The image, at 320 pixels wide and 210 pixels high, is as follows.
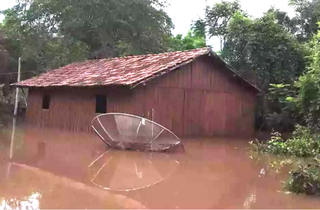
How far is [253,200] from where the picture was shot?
6508 millimetres

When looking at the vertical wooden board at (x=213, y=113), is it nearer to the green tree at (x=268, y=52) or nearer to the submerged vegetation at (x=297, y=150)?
the green tree at (x=268, y=52)

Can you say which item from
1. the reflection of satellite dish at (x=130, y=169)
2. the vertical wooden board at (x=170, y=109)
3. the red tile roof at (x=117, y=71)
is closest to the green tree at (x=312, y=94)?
the red tile roof at (x=117, y=71)

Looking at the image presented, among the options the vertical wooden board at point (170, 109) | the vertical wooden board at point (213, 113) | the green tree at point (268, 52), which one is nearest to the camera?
the vertical wooden board at point (170, 109)

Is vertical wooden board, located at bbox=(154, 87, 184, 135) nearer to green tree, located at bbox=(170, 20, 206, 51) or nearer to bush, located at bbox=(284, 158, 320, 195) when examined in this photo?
bush, located at bbox=(284, 158, 320, 195)

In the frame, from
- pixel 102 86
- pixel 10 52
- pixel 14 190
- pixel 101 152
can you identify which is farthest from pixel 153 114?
pixel 10 52

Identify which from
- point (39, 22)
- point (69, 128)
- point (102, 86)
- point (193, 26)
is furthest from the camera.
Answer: point (193, 26)

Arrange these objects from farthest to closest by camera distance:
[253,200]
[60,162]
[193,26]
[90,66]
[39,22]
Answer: [193,26] < [39,22] < [90,66] < [60,162] < [253,200]

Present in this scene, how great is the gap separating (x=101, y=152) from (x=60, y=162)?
6.34 feet

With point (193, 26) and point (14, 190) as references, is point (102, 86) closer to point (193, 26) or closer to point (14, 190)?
point (14, 190)

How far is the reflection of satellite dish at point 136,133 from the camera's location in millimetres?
11062

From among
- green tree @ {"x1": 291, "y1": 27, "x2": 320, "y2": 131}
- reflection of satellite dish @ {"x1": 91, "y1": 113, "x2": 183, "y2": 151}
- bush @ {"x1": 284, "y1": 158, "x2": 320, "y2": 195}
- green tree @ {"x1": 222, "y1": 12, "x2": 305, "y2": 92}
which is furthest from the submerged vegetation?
green tree @ {"x1": 222, "y1": 12, "x2": 305, "y2": 92}

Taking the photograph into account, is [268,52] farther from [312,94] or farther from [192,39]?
[192,39]

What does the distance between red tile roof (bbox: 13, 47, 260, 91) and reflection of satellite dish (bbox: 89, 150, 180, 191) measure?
3781 mm

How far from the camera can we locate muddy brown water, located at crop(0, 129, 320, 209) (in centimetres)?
622
